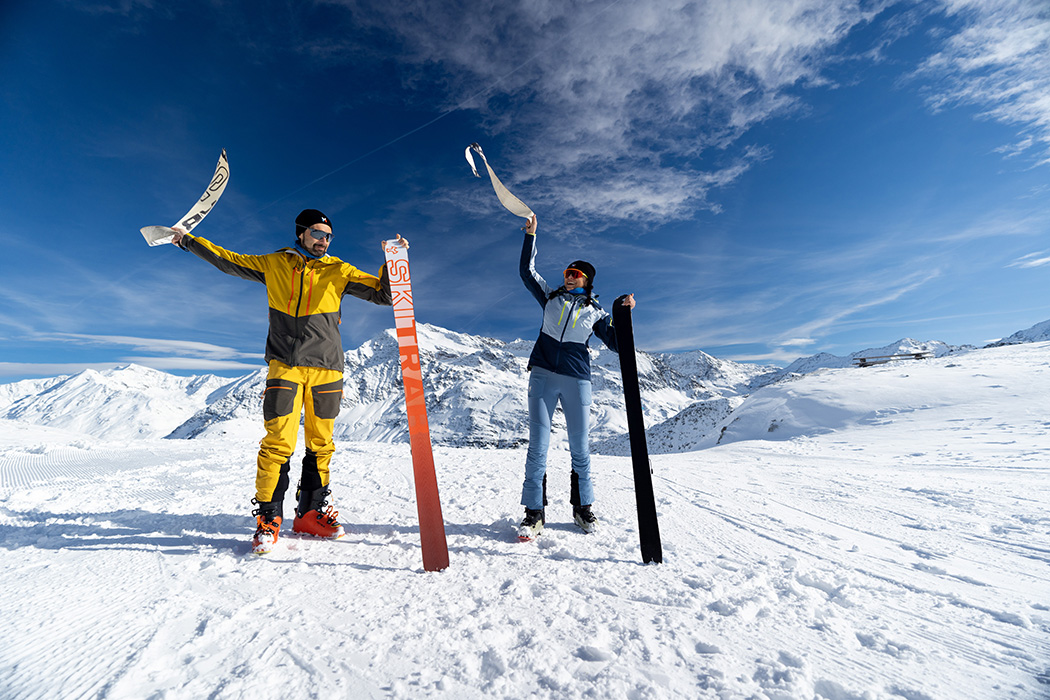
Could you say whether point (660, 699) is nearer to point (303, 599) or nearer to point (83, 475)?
point (303, 599)

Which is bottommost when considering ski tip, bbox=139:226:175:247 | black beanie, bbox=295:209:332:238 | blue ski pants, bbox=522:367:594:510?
blue ski pants, bbox=522:367:594:510

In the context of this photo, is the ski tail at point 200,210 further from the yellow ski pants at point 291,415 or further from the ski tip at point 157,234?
the yellow ski pants at point 291,415

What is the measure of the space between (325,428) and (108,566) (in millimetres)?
1674

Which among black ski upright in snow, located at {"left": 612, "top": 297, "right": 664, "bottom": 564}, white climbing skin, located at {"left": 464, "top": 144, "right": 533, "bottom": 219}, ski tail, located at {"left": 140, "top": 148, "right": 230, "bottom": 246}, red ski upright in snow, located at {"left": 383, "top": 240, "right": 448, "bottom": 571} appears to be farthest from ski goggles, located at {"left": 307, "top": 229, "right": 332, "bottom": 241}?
black ski upright in snow, located at {"left": 612, "top": 297, "right": 664, "bottom": 564}

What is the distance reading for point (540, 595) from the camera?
2559mm

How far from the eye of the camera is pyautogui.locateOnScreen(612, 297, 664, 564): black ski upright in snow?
3.09 meters

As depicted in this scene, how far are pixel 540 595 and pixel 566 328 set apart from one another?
88.8 inches

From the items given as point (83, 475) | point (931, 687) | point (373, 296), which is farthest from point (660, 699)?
point (83, 475)

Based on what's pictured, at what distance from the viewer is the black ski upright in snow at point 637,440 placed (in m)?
3.09

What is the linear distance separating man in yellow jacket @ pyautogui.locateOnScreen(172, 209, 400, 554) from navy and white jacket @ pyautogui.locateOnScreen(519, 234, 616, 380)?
1.61 meters

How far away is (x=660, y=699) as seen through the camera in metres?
1.69

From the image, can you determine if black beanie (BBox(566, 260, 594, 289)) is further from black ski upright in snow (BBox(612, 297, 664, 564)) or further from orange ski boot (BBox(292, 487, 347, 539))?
A: orange ski boot (BBox(292, 487, 347, 539))

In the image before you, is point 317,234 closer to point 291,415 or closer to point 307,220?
point 307,220

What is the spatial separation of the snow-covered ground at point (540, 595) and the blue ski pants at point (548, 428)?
1.47 feet
